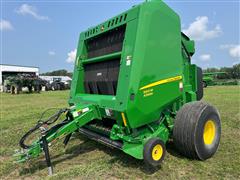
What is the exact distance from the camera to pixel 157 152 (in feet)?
10.9

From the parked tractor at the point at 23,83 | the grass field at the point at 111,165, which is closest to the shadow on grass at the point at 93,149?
the grass field at the point at 111,165

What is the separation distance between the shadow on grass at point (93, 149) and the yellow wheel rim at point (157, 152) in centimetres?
26

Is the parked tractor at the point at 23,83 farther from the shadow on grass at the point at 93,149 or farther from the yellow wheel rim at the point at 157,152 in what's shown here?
the yellow wheel rim at the point at 157,152

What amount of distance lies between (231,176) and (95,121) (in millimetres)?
2424

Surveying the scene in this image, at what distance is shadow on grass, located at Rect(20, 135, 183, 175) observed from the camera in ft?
11.6

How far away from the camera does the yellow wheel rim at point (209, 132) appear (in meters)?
3.92

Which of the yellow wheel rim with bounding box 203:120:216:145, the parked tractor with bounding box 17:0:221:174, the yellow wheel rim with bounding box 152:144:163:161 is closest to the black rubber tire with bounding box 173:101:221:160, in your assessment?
the parked tractor with bounding box 17:0:221:174

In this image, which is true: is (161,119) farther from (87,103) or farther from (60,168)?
(60,168)

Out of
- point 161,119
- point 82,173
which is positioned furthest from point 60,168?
point 161,119

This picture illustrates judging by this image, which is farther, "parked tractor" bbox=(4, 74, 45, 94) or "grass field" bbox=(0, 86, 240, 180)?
A: "parked tractor" bbox=(4, 74, 45, 94)

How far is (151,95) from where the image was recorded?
3496mm

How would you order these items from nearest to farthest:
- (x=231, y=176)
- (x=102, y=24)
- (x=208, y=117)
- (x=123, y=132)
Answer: (x=231, y=176) → (x=123, y=132) → (x=208, y=117) → (x=102, y=24)

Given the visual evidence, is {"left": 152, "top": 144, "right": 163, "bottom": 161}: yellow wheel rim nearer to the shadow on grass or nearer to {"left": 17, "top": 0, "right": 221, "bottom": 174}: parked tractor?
{"left": 17, "top": 0, "right": 221, "bottom": 174}: parked tractor

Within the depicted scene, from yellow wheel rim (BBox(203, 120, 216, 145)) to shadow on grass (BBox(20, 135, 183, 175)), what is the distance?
530 mm
